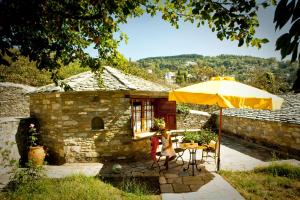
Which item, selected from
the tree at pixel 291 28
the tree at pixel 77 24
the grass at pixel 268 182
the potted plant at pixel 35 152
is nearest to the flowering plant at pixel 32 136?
the potted plant at pixel 35 152

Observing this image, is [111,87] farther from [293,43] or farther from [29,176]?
[293,43]

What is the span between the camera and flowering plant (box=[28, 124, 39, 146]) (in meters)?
9.54

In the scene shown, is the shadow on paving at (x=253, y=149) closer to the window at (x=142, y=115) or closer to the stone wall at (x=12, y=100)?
the window at (x=142, y=115)

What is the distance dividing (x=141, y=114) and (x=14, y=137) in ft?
17.5

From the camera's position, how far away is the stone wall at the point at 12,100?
714 inches

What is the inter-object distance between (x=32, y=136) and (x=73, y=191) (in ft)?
14.6

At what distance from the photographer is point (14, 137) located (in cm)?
913

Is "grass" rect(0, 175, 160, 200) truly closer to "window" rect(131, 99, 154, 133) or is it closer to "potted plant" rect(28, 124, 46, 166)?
"potted plant" rect(28, 124, 46, 166)

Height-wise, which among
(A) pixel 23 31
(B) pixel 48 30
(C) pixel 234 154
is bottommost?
(C) pixel 234 154

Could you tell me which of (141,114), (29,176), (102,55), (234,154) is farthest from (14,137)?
(234,154)

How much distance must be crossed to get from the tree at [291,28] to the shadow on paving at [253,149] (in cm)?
840

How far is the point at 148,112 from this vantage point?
11891 mm

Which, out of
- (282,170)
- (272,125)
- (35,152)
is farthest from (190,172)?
(35,152)

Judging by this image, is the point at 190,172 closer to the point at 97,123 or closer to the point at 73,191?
the point at 73,191
